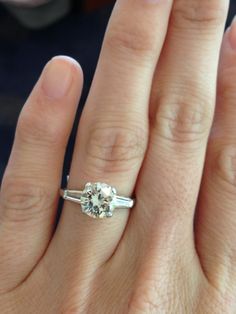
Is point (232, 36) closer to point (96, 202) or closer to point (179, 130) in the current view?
point (179, 130)

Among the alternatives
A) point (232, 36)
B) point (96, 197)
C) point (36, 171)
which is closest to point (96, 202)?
point (96, 197)

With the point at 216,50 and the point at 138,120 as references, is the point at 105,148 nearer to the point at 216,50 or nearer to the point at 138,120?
the point at 138,120

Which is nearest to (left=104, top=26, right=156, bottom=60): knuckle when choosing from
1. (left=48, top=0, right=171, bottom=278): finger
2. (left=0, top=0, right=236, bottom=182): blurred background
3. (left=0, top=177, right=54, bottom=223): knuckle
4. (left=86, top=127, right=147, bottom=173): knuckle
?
(left=48, top=0, right=171, bottom=278): finger

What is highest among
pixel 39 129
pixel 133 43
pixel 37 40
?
pixel 37 40

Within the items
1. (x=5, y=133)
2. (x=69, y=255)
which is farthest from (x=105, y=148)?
(x=5, y=133)

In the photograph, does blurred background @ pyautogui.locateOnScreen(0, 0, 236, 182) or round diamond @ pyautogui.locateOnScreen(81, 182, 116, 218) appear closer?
round diamond @ pyautogui.locateOnScreen(81, 182, 116, 218)

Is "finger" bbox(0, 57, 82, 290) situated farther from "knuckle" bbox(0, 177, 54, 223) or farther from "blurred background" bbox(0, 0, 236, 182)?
"blurred background" bbox(0, 0, 236, 182)
